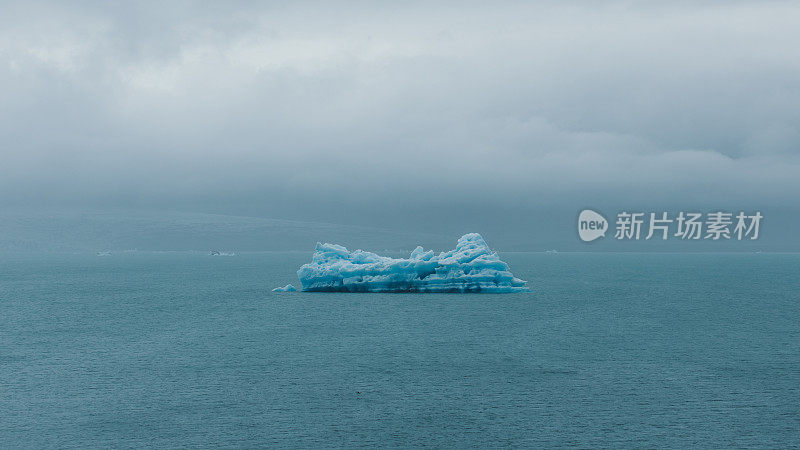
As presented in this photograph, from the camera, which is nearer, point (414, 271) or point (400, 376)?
point (400, 376)

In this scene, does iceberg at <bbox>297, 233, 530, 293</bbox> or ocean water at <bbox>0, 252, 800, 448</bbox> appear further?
iceberg at <bbox>297, 233, 530, 293</bbox>

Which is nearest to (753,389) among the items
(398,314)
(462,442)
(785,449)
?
(785,449)

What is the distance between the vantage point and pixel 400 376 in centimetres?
3528

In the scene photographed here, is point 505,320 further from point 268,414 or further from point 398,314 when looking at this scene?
point 268,414

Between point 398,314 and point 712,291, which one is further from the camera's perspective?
point 712,291

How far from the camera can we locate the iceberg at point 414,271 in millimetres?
72250

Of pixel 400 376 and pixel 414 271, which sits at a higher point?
pixel 414 271

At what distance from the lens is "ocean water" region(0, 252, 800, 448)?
26.0m

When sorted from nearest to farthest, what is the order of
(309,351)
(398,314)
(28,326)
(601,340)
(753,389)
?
(753,389)
(309,351)
(601,340)
(28,326)
(398,314)

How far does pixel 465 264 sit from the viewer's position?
7200 cm

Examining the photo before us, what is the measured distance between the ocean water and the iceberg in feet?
20.5

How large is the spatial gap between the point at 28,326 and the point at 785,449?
5363cm

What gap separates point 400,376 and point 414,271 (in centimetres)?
3823

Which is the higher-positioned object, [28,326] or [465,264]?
[465,264]
